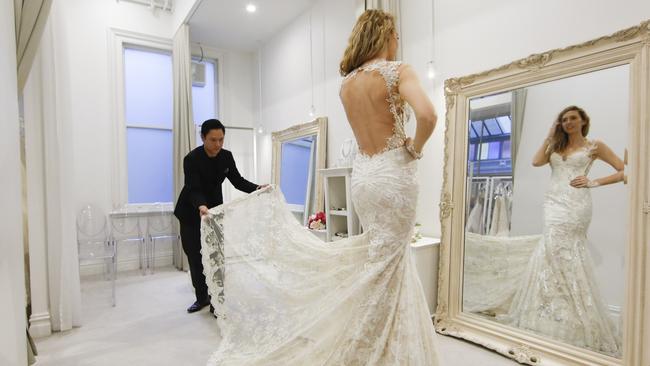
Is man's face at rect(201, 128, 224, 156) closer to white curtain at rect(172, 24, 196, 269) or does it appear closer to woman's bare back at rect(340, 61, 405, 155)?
woman's bare back at rect(340, 61, 405, 155)

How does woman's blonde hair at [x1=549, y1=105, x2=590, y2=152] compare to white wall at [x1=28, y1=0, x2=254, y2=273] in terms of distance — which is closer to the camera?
woman's blonde hair at [x1=549, y1=105, x2=590, y2=152]

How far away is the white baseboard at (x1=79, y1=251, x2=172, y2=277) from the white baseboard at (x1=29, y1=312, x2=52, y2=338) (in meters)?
2.00

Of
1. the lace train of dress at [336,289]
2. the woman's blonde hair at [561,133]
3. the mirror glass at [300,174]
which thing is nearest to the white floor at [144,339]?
the lace train of dress at [336,289]

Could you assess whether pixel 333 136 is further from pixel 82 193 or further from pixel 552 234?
pixel 82 193

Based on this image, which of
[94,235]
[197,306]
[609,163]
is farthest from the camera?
[94,235]

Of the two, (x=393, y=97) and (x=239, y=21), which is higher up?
(x=239, y=21)

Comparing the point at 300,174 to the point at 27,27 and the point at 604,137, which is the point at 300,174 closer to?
the point at 27,27

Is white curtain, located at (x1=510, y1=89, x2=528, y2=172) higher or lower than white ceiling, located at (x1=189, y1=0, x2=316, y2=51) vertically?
lower

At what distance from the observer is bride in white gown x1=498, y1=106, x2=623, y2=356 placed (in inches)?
75.9

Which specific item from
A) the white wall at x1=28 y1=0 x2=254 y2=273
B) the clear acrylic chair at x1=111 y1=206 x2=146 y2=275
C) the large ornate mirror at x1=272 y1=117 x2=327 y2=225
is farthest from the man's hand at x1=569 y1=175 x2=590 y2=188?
the clear acrylic chair at x1=111 y1=206 x2=146 y2=275

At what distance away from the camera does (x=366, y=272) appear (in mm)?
1634

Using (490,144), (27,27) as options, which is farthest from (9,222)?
(490,144)

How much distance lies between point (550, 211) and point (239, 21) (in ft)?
14.2

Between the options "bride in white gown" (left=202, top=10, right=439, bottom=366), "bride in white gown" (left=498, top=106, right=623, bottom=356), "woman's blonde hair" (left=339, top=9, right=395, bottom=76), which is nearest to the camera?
"bride in white gown" (left=202, top=10, right=439, bottom=366)
